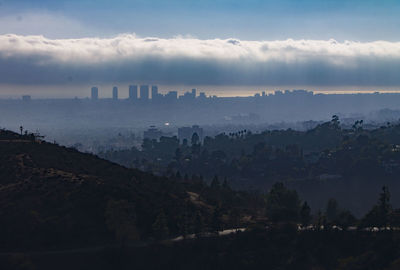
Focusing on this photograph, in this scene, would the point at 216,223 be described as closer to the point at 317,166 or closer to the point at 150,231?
the point at 150,231

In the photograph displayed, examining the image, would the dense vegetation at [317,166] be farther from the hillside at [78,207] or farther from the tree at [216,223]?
the tree at [216,223]

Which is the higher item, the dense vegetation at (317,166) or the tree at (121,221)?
the tree at (121,221)

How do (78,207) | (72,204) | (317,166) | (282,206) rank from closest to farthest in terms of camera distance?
(78,207)
(72,204)
(282,206)
(317,166)

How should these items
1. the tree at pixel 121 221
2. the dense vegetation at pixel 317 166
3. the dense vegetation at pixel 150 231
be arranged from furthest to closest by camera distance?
the dense vegetation at pixel 317 166
the tree at pixel 121 221
the dense vegetation at pixel 150 231

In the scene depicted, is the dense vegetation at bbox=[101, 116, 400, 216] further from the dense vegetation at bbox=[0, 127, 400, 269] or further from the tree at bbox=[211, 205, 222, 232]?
the tree at bbox=[211, 205, 222, 232]

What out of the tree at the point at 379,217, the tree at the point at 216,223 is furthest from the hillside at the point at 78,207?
the tree at the point at 379,217

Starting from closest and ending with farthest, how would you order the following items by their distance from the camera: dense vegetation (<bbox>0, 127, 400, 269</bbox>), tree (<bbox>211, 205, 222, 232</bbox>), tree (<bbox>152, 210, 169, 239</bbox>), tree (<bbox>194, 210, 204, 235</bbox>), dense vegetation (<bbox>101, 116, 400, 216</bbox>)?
dense vegetation (<bbox>0, 127, 400, 269</bbox>) → tree (<bbox>152, 210, 169, 239</bbox>) → tree (<bbox>194, 210, 204, 235</bbox>) → tree (<bbox>211, 205, 222, 232</bbox>) → dense vegetation (<bbox>101, 116, 400, 216</bbox>)

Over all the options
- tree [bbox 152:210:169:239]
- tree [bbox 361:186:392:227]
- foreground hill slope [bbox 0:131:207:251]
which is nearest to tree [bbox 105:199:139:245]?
foreground hill slope [bbox 0:131:207:251]

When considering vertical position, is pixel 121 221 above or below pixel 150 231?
above

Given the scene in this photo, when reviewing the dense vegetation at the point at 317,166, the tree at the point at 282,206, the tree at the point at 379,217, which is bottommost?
the dense vegetation at the point at 317,166

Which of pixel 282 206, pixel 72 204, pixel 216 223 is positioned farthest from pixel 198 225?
pixel 282 206

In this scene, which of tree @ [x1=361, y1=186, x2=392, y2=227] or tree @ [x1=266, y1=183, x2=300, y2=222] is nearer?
tree @ [x1=361, y1=186, x2=392, y2=227]
